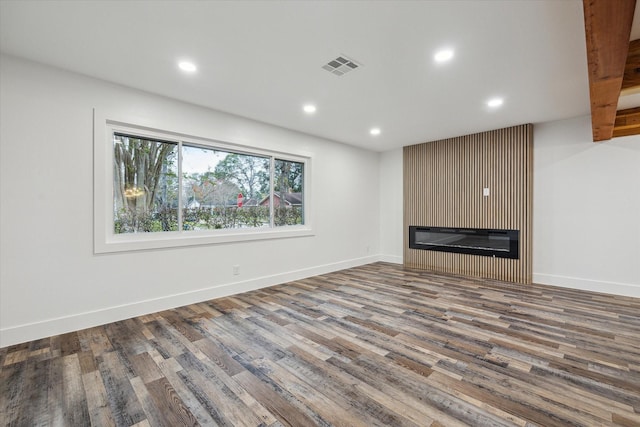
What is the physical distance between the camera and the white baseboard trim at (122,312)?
2.64m

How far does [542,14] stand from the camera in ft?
6.68

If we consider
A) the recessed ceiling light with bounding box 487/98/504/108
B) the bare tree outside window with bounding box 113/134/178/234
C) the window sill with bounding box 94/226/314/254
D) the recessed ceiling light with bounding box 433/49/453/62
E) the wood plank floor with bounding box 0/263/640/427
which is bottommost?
the wood plank floor with bounding box 0/263/640/427

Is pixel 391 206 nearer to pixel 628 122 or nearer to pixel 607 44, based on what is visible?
pixel 628 122

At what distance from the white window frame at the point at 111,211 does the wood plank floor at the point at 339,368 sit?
0.85 meters

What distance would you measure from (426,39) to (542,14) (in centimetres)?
78

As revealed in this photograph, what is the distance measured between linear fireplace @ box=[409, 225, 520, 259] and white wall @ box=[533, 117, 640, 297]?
14.6 inches

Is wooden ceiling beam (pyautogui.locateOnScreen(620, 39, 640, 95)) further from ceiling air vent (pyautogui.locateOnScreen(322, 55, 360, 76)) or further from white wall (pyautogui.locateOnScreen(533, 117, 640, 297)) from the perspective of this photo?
ceiling air vent (pyautogui.locateOnScreen(322, 55, 360, 76))

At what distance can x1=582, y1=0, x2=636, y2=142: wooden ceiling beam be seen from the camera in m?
1.49

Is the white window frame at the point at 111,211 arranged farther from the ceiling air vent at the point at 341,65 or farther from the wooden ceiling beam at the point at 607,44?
the wooden ceiling beam at the point at 607,44

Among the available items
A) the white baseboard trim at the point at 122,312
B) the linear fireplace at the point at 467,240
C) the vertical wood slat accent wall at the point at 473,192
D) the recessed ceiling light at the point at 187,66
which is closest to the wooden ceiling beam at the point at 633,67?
the vertical wood slat accent wall at the point at 473,192

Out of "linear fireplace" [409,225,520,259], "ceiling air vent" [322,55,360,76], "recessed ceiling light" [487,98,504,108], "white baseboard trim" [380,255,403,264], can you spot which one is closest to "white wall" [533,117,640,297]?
"linear fireplace" [409,225,520,259]

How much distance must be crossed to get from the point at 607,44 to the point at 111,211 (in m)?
4.49

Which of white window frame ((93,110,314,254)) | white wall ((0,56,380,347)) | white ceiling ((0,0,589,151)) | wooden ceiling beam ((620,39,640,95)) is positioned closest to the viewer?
white ceiling ((0,0,589,151))

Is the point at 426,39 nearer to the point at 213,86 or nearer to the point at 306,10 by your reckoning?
the point at 306,10
